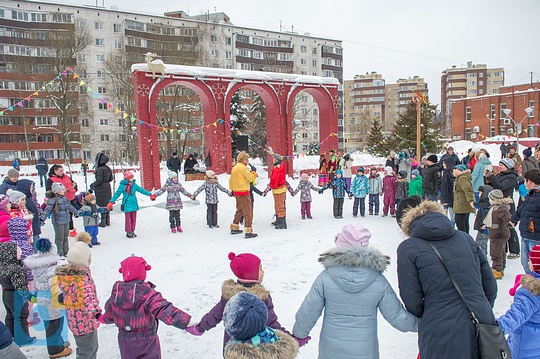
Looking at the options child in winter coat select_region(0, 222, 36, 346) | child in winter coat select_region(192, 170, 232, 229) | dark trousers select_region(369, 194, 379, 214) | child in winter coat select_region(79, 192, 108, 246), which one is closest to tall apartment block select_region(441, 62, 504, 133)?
dark trousers select_region(369, 194, 379, 214)

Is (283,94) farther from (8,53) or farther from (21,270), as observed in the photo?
(8,53)

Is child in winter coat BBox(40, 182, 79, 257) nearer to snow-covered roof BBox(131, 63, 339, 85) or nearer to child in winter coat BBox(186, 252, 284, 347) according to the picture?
child in winter coat BBox(186, 252, 284, 347)

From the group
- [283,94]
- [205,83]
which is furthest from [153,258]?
[283,94]

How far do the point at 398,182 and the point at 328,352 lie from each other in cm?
955

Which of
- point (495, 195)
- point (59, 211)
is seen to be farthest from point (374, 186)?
point (59, 211)

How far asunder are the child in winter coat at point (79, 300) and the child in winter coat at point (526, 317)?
3.55 metres

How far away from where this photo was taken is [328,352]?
292cm

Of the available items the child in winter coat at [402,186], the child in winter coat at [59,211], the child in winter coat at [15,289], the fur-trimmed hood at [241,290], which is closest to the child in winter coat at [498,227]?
the fur-trimmed hood at [241,290]

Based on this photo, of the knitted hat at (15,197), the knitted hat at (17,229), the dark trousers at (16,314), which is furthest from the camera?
the knitted hat at (15,197)

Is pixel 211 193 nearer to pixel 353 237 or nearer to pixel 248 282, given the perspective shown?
pixel 248 282

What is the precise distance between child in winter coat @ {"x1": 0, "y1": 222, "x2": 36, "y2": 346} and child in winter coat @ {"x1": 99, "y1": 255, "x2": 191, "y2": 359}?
72.6 inches

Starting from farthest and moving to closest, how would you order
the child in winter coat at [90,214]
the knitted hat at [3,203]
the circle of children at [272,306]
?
the child in winter coat at [90,214], the knitted hat at [3,203], the circle of children at [272,306]

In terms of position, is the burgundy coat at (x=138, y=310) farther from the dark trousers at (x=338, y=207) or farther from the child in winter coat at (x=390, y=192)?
the child in winter coat at (x=390, y=192)

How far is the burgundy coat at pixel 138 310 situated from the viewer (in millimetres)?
3223
